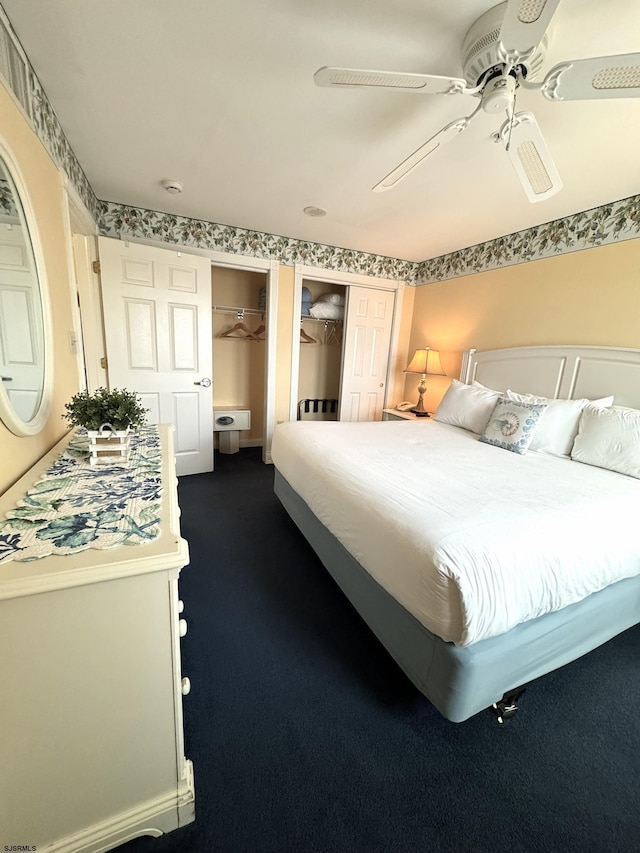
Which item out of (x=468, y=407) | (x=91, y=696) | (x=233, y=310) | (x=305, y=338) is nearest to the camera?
(x=91, y=696)

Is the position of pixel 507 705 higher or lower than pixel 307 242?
lower

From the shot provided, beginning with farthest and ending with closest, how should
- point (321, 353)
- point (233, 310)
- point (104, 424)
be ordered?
point (321, 353), point (233, 310), point (104, 424)

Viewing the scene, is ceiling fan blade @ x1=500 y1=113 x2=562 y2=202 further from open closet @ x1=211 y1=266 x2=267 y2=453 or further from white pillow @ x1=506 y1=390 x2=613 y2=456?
open closet @ x1=211 y1=266 x2=267 y2=453

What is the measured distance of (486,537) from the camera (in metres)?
1.14

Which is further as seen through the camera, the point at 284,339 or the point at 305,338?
the point at 305,338

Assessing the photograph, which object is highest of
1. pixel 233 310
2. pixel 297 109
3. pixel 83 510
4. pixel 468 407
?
pixel 297 109

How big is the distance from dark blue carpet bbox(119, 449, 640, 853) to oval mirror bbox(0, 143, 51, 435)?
1.22m

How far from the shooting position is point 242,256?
10.9 ft

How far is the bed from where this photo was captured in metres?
1.08

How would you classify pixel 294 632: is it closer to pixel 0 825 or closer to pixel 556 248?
pixel 0 825

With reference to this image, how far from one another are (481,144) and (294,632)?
8.77 ft

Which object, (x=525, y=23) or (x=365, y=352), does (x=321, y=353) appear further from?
(x=525, y=23)

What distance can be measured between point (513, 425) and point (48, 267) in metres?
2.78

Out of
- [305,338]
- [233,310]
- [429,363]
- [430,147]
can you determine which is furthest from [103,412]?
[305,338]
